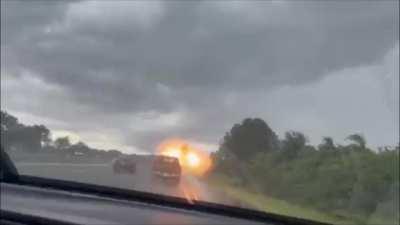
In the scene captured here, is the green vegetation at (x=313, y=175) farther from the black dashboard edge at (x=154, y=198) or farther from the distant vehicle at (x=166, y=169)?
the black dashboard edge at (x=154, y=198)

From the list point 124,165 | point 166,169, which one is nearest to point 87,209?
point 124,165

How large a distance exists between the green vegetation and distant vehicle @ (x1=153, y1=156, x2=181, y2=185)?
295 mm

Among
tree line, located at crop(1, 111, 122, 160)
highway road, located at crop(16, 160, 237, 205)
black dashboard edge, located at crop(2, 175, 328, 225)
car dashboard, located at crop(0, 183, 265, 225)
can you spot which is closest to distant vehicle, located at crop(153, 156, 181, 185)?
highway road, located at crop(16, 160, 237, 205)

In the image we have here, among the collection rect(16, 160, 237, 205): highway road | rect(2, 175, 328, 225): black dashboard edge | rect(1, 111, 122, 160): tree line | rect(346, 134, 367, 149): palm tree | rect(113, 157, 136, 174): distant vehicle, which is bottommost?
rect(2, 175, 328, 225): black dashboard edge

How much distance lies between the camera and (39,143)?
4840 mm

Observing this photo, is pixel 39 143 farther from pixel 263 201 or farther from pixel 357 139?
pixel 357 139

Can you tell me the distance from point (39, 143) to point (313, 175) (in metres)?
1.94

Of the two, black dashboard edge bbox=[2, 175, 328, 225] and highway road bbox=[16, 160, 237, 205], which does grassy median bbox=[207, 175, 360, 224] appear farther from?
black dashboard edge bbox=[2, 175, 328, 225]

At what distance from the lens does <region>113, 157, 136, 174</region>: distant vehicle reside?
4.36 metres

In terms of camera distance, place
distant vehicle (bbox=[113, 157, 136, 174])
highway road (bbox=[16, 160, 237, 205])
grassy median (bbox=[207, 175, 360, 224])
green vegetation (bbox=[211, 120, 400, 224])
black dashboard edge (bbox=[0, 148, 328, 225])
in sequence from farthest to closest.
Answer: green vegetation (bbox=[211, 120, 400, 224]) < grassy median (bbox=[207, 175, 360, 224]) < distant vehicle (bbox=[113, 157, 136, 174]) < highway road (bbox=[16, 160, 237, 205]) < black dashboard edge (bbox=[0, 148, 328, 225])

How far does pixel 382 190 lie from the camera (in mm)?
6484

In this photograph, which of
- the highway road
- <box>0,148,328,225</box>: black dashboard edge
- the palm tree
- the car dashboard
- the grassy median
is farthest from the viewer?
the palm tree

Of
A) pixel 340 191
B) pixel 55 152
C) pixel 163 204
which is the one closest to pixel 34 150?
pixel 55 152

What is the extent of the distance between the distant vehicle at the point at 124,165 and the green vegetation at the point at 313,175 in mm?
514
